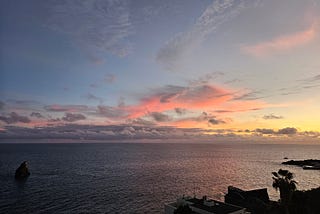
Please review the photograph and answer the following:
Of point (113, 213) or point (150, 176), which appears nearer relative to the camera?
point (113, 213)

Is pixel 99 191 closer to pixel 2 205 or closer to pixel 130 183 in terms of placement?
pixel 130 183

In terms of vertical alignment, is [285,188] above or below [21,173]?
above

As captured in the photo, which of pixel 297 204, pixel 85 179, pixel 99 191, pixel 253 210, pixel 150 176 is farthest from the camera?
pixel 150 176

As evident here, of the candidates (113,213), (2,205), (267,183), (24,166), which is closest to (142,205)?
(113,213)

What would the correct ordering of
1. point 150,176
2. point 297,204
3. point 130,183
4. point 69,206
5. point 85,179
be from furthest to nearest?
point 150,176, point 85,179, point 130,183, point 69,206, point 297,204

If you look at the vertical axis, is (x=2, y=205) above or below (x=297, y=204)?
below

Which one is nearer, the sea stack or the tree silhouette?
the tree silhouette

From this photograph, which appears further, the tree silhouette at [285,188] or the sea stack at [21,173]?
the sea stack at [21,173]

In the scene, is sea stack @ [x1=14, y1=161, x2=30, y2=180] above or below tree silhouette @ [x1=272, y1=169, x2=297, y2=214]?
below

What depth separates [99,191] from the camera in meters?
98.9

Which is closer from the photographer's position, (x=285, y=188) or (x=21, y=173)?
(x=285, y=188)

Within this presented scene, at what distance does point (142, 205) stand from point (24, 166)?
3186 inches

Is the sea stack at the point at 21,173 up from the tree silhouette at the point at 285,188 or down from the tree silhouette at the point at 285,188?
down

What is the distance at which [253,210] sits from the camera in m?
64.6
